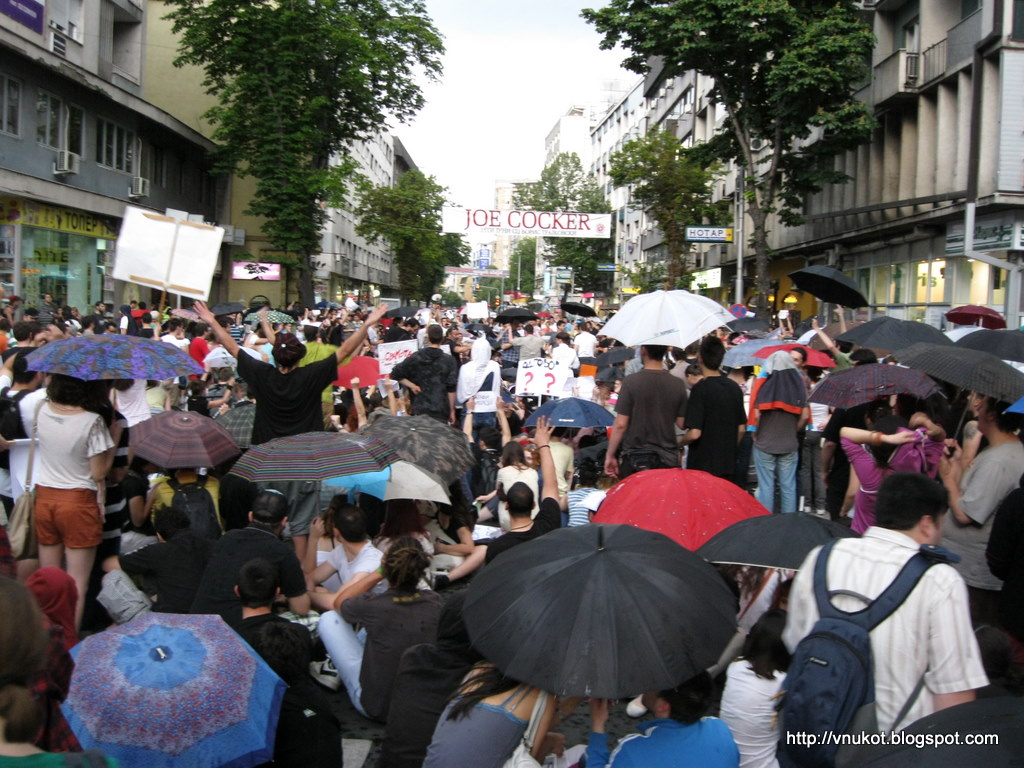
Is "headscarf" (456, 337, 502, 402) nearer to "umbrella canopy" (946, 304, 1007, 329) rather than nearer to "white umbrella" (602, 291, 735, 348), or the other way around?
"white umbrella" (602, 291, 735, 348)

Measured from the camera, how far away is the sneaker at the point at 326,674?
5812 mm

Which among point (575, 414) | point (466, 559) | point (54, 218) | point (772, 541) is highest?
point (54, 218)

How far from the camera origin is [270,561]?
16.6 feet

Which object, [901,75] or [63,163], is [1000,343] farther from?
[63,163]

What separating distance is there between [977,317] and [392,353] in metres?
7.71

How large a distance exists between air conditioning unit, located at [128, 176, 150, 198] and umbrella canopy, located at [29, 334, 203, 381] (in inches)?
1126

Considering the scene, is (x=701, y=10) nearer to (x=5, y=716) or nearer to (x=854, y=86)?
(x=854, y=86)

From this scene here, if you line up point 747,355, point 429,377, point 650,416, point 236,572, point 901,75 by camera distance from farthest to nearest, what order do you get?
point 901,75 → point 747,355 → point 429,377 → point 650,416 → point 236,572

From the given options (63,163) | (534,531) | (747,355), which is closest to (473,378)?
(747,355)

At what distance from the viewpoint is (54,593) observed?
404cm

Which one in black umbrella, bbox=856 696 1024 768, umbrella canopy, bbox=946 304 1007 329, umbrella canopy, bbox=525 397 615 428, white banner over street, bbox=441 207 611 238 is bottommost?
black umbrella, bbox=856 696 1024 768

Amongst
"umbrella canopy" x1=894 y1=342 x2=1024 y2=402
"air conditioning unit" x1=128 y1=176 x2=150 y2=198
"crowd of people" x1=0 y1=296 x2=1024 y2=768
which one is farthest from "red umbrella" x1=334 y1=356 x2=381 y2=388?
"air conditioning unit" x1=128 y1=176 x2=150 y2=198

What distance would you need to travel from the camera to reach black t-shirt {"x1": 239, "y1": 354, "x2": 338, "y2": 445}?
7.36m

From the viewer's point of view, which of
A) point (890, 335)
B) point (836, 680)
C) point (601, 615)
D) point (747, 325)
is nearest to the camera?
point (836, 680)
